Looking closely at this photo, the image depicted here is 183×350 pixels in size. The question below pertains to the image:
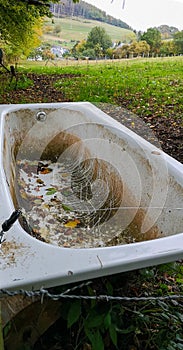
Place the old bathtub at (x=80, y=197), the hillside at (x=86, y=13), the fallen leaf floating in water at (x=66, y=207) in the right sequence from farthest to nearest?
the hillside at (x=86, y=13) → the fallen leaf floating in water at (x=66, y=207) → the old bathtub at (x=80, y=197)

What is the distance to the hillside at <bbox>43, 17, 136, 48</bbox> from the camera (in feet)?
20.0

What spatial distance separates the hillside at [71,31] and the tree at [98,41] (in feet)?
0.31

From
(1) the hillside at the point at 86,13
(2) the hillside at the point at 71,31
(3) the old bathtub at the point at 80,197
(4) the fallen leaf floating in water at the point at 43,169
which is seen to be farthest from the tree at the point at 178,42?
(4) the fallen leaf floating in water at the point at 43,169

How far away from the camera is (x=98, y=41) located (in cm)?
689

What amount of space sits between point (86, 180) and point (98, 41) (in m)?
5.50

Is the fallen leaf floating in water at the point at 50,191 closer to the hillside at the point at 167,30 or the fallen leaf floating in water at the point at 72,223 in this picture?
the fallen leaf floating in water at the point at 72,223

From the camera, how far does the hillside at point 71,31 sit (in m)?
6.10

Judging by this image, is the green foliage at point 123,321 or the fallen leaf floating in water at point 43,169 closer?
the green foliage at point 123,321

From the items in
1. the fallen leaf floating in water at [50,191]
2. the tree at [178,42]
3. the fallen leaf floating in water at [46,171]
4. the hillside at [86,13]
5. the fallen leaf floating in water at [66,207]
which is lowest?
the fallen leaf floating in water at [66,207]

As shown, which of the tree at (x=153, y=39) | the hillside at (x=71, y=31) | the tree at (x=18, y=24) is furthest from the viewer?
the tree at (x=153, y=39)

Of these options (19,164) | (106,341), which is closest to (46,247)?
(106,341)

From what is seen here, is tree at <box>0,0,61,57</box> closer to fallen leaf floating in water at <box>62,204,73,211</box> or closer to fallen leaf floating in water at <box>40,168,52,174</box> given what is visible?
fallen leaf floating in water at <box>40,168,52,174</box>

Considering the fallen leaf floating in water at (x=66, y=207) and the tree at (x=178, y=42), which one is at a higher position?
the tree at (x=178, y=42)

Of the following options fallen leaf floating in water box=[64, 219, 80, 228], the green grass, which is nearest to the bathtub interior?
fallen leaf floating in water box=[64, 219, 80, 228]
